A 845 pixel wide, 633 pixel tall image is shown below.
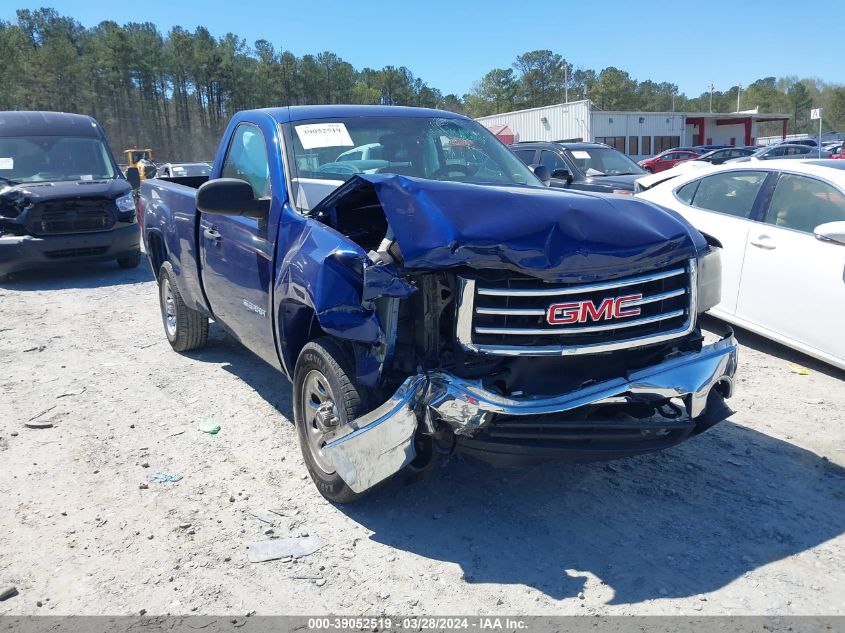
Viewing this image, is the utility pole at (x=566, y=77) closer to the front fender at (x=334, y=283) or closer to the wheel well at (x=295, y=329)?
the wheel well at (x=295, y=329)

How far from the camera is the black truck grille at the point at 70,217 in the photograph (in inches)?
392

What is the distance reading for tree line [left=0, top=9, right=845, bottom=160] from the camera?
5250 centimetres

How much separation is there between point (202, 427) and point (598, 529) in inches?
108

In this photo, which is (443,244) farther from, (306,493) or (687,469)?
(687,469)

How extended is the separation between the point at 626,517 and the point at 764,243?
131 inches

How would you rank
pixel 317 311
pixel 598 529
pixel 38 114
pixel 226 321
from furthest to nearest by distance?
pixel 38 114
pixel 226 321
pixel 598 529
pixel 317 311

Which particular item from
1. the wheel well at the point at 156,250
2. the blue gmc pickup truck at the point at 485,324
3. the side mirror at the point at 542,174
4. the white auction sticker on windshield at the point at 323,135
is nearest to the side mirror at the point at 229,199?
the blue gmc pickup truck at the point at 485,324

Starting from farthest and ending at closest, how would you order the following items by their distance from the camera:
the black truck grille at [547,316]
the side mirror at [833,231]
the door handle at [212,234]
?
the side mirror at [833,231], the door handle at [212,234], the black truck grille at [547,316]

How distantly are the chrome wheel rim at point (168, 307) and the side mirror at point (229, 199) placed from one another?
259 centimetres

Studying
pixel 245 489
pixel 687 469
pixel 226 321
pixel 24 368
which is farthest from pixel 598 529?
pixel 24 368

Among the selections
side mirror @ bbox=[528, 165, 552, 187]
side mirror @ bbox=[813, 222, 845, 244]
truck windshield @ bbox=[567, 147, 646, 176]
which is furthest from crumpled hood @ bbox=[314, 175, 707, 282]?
truck windshield @ bbox=[567, 147, 646, 176]

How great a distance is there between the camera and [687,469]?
4.02 meters

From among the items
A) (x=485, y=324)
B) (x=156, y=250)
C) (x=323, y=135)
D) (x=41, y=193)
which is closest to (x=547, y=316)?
(x=485, y=324)

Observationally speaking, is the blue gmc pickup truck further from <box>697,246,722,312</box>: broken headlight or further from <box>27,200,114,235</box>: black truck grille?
<box>27,200,114,235</box>: black truck grille
